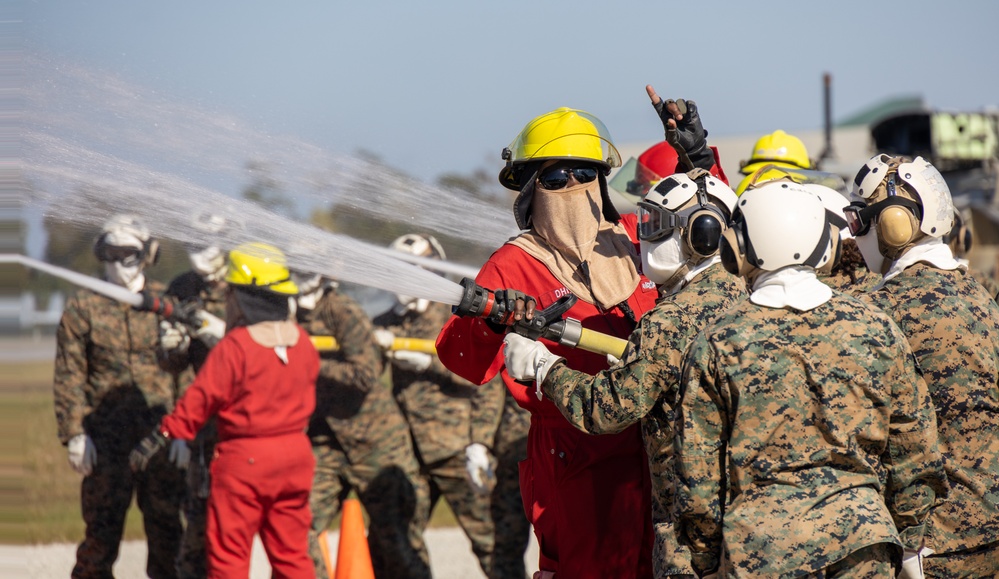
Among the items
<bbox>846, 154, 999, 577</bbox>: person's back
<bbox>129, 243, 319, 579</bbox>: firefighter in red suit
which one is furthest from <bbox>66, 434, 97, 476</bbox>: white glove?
<bbox>846, 154, 999, 577</bbox>: person's back

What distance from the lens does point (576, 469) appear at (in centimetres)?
469

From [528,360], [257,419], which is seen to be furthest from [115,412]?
[528,360]

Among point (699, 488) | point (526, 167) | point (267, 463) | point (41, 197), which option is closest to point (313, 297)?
point (267, 463)

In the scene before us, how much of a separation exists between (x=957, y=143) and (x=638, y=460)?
55.8ft

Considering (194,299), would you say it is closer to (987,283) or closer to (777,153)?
(777,153)

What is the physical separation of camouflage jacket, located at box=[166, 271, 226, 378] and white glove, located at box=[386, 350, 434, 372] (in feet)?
4.27

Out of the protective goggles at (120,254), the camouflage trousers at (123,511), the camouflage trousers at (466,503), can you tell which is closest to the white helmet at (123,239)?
the protective goggles at (120,254)

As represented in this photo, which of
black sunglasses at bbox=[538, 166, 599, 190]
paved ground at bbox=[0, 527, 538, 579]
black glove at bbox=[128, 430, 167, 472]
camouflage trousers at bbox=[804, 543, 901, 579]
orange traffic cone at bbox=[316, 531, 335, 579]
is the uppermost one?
black sunglasses at bbox=[538, 166, 599, 190]

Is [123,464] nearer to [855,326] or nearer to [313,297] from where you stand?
[313,297]

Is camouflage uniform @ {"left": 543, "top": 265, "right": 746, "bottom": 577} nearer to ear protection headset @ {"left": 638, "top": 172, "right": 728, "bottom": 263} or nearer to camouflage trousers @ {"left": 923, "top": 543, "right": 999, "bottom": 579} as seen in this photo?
ear protection headset @ {"left": 638, "top": 172, "right": 728, "bottom": 263}

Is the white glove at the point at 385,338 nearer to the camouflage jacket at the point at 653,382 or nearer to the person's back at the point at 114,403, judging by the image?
the person's back at the point at 114,403

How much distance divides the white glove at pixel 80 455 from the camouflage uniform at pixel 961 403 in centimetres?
566

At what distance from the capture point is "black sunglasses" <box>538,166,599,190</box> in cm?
495

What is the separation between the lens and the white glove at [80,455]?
25.7 ft
